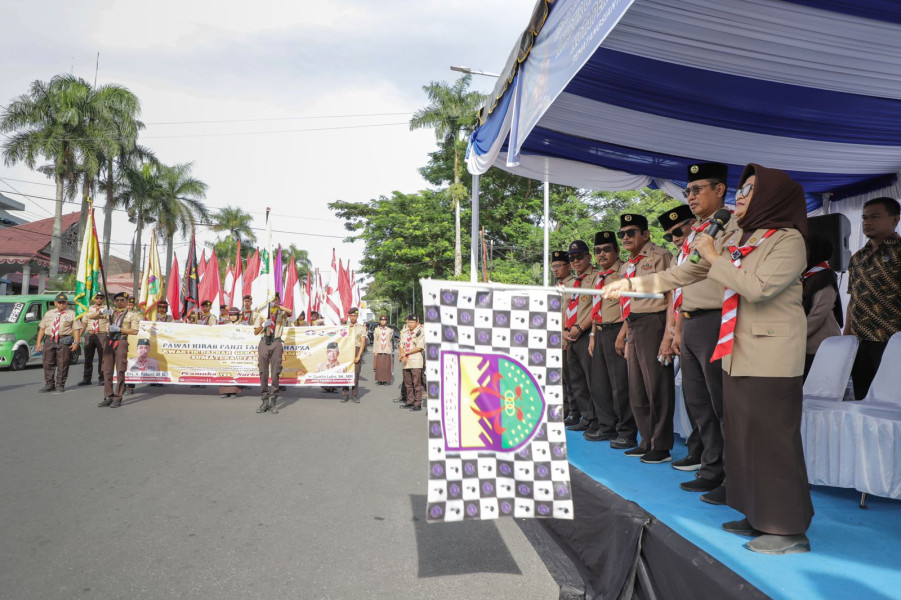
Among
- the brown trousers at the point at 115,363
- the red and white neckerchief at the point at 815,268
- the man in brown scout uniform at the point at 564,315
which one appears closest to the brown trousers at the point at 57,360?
the brown trousers at the point at 115,363

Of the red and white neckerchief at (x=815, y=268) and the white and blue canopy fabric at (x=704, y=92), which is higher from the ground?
the white and blue canopy fabric at (x=704, y=92)

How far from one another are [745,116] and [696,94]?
0.69 m

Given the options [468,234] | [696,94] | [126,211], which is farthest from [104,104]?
[696,94]

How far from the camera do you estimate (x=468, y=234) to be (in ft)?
101

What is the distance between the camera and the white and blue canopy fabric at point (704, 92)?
9.67 ft

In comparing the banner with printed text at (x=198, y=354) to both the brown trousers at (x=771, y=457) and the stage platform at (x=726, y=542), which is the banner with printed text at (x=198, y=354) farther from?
the brown trousers at (x=771, y=457)

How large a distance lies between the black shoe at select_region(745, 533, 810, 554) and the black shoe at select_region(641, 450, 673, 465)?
152 cm

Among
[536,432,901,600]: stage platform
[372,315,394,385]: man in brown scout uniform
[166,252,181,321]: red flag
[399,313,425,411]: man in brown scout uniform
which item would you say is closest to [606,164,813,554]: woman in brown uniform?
[536,432,901,600]: stage platform

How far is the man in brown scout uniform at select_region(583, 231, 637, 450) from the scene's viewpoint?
455 centimetres

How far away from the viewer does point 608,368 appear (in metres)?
4.68

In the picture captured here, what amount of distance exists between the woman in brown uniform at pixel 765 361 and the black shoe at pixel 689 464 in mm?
1082

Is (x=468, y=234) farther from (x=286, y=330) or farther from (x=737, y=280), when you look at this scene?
(x=737, y=280)

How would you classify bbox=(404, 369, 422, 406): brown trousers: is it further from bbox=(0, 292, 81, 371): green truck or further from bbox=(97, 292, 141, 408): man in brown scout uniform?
bbox=(0, 292, 81, 371): green truck

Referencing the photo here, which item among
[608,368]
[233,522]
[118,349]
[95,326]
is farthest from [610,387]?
[95,326]
